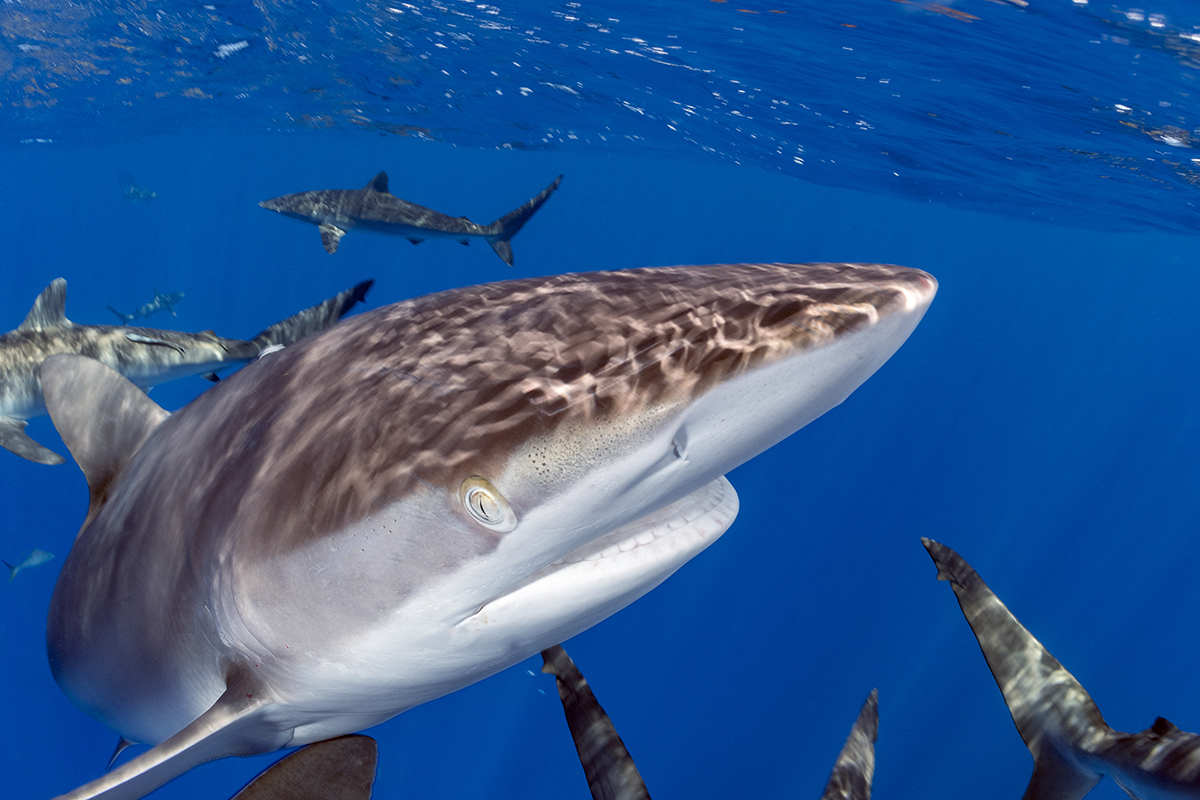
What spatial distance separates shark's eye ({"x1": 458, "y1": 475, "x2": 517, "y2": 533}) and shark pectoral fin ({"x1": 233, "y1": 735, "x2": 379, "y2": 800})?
744 millimetres

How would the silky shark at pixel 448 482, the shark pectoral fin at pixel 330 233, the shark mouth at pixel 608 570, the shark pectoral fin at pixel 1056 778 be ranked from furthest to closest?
1. the shark pectoral fin at pixel 330 233
2. the shark pectoral fin at pixel 1056 778
3. the shark mouth at pixel 608 570
4. the silky shark at pixel 448 482

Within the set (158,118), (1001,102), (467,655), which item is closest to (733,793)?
(1001,102)

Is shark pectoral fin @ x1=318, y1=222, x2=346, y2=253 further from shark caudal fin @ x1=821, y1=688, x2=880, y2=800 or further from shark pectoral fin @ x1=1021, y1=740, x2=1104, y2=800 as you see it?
shark pectoral fin @ x1=1021, y1=740, x2=1104, y2=800

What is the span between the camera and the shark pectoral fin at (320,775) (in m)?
1.39

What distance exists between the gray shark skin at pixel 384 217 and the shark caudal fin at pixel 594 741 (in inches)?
294

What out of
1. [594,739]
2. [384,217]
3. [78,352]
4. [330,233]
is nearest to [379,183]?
[384,217]

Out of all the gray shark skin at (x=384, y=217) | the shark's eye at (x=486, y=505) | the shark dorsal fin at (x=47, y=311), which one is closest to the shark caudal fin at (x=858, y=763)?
the shark's eye at (x=486, y=505)

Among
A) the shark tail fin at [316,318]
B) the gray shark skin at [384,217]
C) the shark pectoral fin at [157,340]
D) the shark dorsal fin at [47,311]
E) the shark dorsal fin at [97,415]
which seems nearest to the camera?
the shark dorsal fin at [97,415]

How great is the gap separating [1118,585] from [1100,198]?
40.3 m

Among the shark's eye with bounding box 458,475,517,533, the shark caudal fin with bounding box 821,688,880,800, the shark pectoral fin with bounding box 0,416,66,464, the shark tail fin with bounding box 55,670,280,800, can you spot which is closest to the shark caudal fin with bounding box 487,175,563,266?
the shark pectoral fin with bounding box 0,416,66,464

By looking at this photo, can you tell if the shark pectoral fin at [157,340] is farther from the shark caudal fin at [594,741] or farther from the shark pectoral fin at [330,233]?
the shark caudal fin at [594,741]

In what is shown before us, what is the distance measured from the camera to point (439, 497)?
1063mm

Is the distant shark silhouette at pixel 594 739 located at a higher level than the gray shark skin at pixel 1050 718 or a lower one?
lower

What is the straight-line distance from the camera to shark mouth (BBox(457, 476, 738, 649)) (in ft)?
4.09
